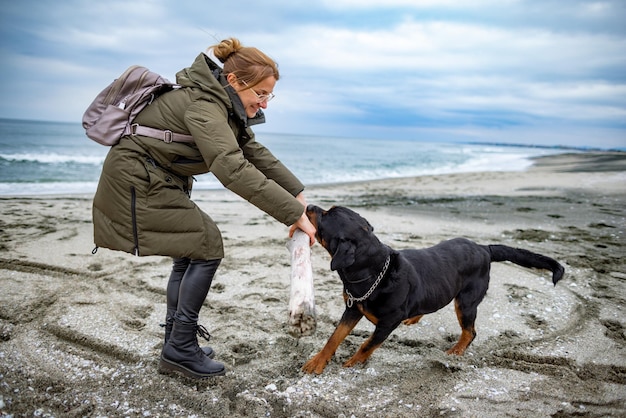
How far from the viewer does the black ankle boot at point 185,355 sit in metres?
3.10

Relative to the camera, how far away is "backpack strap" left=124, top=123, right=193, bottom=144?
8.82 feet

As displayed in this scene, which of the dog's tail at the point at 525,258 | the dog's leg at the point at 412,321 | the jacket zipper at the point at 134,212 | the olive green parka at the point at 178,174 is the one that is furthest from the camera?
the dog's leg at the point at 412,321

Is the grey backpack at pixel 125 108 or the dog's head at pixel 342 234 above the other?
the grey backpack at pixel 125 108

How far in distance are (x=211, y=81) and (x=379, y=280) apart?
1.83 meters

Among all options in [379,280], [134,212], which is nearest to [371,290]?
[379,280]

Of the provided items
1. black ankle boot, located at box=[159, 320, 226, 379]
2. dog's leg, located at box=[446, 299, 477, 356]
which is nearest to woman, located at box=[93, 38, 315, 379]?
black ankle boot, located at box=[159, 320, 226, 379]

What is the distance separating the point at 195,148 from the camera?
9.04ft

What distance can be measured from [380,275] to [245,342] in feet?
4.33

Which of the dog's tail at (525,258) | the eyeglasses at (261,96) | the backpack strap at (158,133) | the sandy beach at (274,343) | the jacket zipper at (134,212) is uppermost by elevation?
the eyeglasses at (261,96)

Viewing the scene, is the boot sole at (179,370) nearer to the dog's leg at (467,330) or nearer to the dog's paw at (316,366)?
the dog's paw at (316,366)

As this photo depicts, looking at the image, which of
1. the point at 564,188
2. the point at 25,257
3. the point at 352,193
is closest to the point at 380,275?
the point at 25,257

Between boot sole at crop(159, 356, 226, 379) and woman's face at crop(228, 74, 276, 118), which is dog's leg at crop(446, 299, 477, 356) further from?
woman's face at crop(228, 74, 276, 118)

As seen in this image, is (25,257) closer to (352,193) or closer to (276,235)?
(276,235)

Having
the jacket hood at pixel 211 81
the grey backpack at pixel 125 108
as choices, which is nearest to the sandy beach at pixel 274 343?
the grey backpack at pixel 125 108
